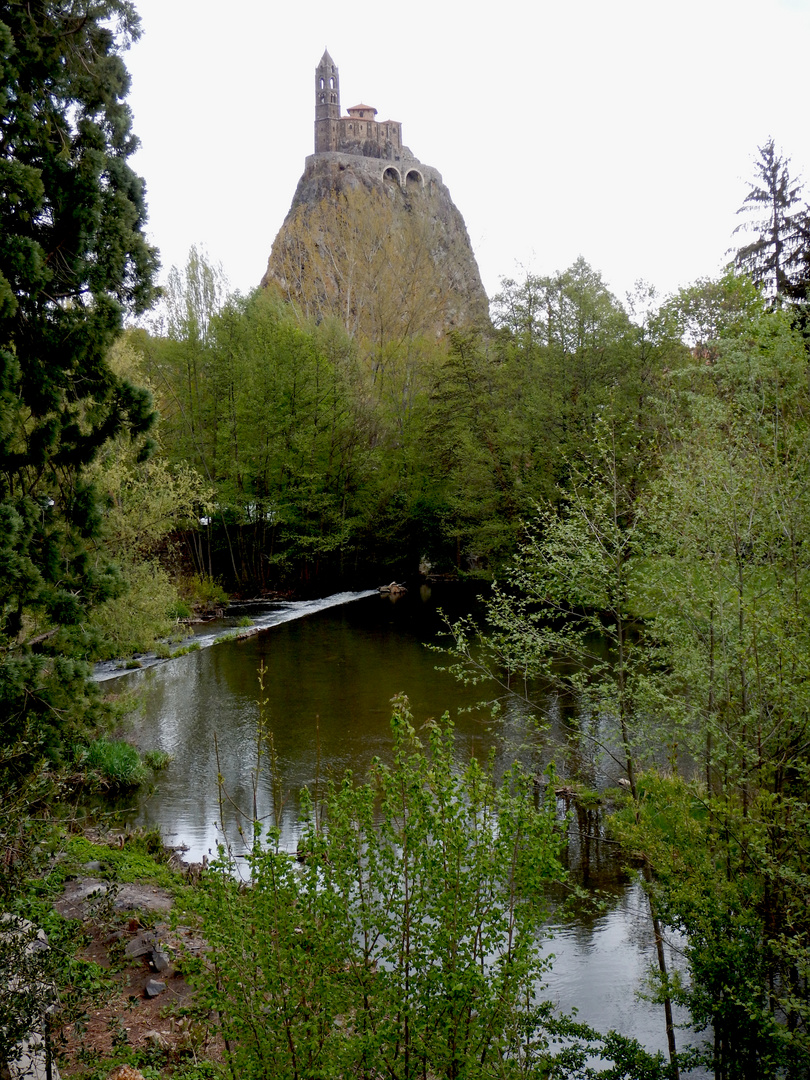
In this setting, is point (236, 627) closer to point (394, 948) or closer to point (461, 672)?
point (461, 672)

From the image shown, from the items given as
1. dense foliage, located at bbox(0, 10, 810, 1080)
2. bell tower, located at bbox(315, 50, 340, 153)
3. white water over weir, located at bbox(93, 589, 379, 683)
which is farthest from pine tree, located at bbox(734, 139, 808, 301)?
bell tower, located at bbox(315, 50, 340, 153)

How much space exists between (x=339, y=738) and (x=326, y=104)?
73.4m

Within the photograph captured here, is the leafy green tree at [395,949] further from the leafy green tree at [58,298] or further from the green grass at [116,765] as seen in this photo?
the green grass at [116,765]

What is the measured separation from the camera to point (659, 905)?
5258mm

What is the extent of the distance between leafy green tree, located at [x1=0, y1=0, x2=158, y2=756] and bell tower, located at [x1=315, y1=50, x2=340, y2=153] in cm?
6893

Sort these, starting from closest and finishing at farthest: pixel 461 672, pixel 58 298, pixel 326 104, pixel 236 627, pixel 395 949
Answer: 1. pixel 395 949
2. pixel 58 298
3. pixel 461 672
4. pixel 236 627
5. pixel 326 104

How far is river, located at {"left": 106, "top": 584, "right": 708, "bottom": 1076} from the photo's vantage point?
761 centimetres

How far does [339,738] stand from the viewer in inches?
554

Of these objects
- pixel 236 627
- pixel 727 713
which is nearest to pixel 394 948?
pixel 727 713

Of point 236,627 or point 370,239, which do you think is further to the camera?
point 370,239

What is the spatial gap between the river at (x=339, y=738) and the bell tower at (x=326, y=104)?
59135mm

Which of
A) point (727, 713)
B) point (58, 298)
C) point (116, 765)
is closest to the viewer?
point (727, 713)

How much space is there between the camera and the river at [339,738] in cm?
761

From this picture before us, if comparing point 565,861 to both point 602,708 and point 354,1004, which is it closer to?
point 602,708
